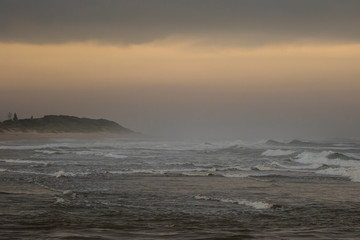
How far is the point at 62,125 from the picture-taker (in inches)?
6176

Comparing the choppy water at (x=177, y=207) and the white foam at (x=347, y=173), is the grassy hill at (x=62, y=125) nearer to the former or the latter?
the white foam at (x=347, y=173)

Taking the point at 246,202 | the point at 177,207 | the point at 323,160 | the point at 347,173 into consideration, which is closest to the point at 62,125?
the point at 323,160

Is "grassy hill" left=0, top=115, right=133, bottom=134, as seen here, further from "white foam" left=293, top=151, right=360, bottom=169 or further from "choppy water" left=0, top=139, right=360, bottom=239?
"choppy water" left=0, top=139, right=360, bottom=239

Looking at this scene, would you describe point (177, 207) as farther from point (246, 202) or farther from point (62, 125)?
point (62, 125)

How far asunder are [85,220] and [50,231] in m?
1.39

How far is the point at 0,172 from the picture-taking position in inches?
1000

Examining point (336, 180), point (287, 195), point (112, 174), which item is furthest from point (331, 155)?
point (287, 195)

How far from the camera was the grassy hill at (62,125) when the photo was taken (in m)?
138

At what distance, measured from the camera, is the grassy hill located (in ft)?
454

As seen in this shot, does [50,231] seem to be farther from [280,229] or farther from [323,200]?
[323,200]

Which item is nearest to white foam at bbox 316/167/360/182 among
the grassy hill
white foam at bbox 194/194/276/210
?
white foam at bbox 194/194/276/210

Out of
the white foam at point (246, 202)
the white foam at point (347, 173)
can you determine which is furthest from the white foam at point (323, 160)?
the white foam at point (246, 202)

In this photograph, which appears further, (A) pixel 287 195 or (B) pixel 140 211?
(A) pixel 287 195

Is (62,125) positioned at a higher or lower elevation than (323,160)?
higher
